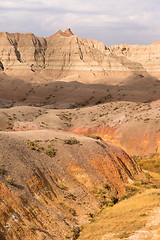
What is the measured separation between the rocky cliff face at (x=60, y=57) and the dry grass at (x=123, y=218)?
72.3 m

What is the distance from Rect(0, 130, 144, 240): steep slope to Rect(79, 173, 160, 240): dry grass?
690 mm

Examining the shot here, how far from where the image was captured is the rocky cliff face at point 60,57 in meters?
89.2

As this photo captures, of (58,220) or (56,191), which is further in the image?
(56,191)

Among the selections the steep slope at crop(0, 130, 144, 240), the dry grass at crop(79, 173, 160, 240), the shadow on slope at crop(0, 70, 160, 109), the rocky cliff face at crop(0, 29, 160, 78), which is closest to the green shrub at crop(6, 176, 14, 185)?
the steep slope at crop(0, 130, 144, 240)

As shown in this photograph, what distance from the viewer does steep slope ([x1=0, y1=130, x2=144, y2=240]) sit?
12031 mm

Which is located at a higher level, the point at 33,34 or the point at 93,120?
the point at 33,34

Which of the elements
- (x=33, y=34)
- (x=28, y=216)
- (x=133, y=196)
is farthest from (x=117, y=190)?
(x=33, y=34)

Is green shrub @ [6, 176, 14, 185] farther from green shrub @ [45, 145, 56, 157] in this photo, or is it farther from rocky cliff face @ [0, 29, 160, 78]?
rocky cliff face @ [0, 29, 160, 78]

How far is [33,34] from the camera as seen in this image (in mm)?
103250

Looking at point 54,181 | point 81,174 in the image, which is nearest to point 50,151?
point 81,174

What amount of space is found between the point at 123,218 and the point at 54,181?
14.1ft

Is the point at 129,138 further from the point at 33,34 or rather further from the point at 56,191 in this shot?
the point at 33,34

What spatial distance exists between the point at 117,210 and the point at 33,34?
9583 centimetres

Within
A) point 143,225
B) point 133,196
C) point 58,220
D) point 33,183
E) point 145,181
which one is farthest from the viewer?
point 145,181
